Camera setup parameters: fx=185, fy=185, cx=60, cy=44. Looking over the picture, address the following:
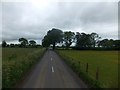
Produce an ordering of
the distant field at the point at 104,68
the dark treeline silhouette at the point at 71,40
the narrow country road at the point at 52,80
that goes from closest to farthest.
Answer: the narrow country road at the point at 52,80 < the distant field at the point at 104,68 < the dark treeline silhouette at the point at 71,40

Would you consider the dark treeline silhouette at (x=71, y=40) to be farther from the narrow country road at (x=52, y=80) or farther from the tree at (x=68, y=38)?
the narrow country road at (x=52, y=80)

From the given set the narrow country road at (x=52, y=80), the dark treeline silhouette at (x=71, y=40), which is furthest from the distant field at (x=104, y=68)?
the dark treeline silhouette at (x=71, y=40)

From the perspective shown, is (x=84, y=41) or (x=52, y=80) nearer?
(x=52, y=80)

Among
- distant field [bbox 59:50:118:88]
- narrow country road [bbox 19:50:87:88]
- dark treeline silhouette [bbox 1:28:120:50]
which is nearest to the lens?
narrow country road [bbox 19:50:87:88]

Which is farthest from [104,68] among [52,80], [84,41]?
[84,41]

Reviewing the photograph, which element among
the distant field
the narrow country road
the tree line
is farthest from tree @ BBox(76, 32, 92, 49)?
the narrow country road

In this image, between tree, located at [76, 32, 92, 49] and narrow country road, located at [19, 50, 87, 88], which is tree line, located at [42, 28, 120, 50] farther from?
narrow country road, located at [19, 50, 87, 88]

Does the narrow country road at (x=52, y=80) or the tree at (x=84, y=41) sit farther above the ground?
the tree at (x=84, y=41)

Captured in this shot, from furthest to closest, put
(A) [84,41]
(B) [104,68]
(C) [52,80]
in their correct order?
(A) [84,41], (B) [104,68], (C) [52,80]

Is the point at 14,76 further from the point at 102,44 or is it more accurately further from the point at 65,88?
the point at 102,44

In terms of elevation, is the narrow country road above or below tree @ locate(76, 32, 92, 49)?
below

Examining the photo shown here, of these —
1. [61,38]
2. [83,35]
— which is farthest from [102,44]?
[61,38]

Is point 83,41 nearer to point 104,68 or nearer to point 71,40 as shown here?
point 71,40

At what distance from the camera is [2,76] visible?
449 inches
